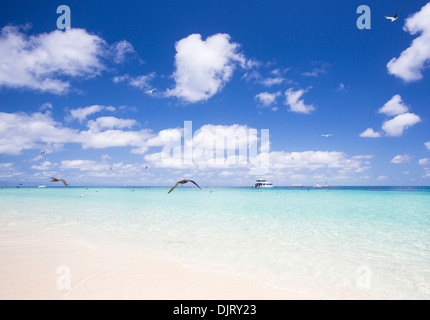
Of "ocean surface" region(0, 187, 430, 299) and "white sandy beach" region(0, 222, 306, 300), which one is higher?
"white sandy beach" region(0, 222, 306, 300)

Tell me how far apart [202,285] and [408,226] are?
1635 cm

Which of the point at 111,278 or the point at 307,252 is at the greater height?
the point at 111,278

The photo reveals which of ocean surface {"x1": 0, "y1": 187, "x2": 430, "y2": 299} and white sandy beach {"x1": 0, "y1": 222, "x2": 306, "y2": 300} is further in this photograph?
ocean surface {"x1": 0, "y1": 187, "x2": 430, "y2": 299}

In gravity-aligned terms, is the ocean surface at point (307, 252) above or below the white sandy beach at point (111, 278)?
below

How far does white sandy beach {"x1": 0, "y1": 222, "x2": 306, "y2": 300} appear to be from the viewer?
18.2 feet

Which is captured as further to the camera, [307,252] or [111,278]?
[307,252]

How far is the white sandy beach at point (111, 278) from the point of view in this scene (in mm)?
5559

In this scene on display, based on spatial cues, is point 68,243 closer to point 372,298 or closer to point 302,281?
point 302,281

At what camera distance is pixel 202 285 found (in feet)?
20.1

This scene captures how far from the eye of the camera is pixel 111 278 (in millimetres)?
6391

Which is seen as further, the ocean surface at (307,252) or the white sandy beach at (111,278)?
the ocean surface at (307,252)
